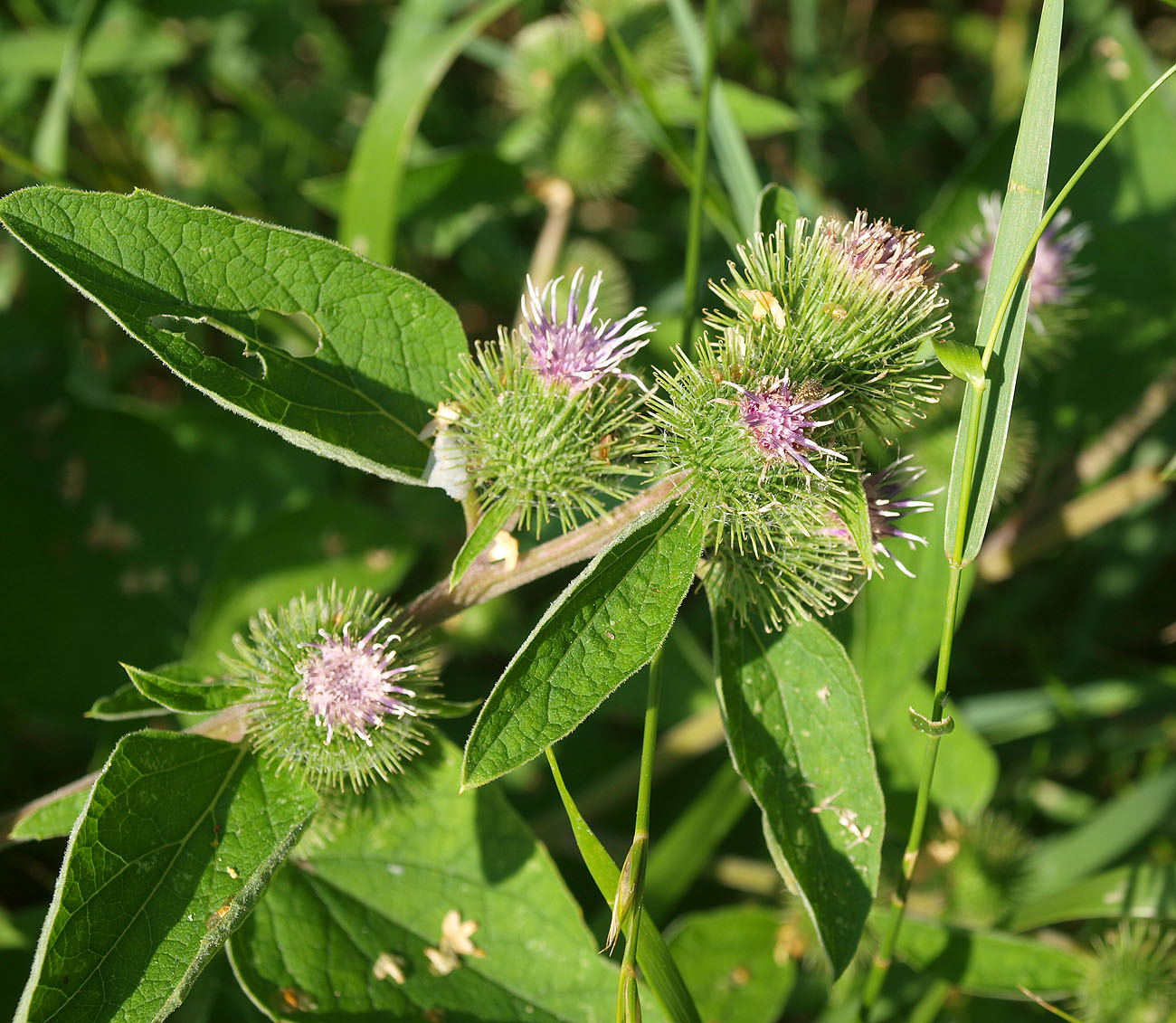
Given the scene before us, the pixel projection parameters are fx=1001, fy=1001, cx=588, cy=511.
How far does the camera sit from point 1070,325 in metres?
3.03

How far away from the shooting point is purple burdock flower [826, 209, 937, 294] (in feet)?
5.48

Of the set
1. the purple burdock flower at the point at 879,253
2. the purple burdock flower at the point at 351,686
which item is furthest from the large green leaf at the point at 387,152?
the purple burdock flower at the point at 879,253

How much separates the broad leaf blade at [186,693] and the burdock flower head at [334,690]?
0.04 meters

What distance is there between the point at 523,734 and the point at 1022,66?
13.5 feet

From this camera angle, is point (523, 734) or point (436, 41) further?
point (436, 41)

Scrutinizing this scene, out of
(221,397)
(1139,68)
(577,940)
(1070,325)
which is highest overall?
(1139,68)

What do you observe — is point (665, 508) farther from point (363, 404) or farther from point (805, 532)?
point (363, 404)

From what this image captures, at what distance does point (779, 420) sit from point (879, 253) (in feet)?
1.15

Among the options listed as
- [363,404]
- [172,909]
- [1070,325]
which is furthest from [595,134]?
[172,909]

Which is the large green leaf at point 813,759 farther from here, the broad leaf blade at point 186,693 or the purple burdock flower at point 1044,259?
the purple burdock flower at point 1044,259

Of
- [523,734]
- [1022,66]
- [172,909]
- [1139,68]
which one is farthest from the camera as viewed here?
[1022,66]

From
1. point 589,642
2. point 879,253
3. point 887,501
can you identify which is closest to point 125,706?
point 589,642

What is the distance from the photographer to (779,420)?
1613mm

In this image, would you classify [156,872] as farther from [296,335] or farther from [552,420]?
[296,335]
